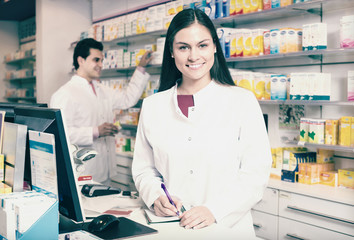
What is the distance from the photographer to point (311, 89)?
3164mm

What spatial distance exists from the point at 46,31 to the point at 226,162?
199 inches

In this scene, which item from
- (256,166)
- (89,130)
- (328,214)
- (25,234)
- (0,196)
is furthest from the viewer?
(89,130)

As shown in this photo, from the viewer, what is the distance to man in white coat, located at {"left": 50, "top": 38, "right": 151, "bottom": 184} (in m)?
3.70

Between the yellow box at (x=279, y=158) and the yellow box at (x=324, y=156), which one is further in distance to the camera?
the yellow box at (x=279, y=158)

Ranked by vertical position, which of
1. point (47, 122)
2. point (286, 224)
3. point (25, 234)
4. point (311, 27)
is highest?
point (311, 27)

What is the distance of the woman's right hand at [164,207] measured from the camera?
1.73 m

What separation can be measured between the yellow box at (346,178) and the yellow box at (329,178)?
1.2 inches

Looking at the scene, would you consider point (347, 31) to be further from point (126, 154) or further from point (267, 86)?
point (126, 154)

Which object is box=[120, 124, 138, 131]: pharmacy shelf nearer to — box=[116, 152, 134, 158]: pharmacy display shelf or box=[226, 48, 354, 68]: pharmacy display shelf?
box=[116, 152, 134, 158]: pharmacy display shelf

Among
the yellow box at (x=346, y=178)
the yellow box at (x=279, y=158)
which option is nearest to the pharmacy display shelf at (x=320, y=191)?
the yellow box at (x=346, y=178)

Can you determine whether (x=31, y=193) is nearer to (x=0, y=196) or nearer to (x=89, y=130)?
(x=0, y=196)

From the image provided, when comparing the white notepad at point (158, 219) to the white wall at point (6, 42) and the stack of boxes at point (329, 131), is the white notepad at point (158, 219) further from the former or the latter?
the white wall at point (6, 42)

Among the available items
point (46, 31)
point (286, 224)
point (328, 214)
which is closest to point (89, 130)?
point (286, 224)

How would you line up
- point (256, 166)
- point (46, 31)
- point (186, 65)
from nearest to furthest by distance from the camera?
1. point (256, 166)
2. point (186, 65)
3. point (46, 31)
